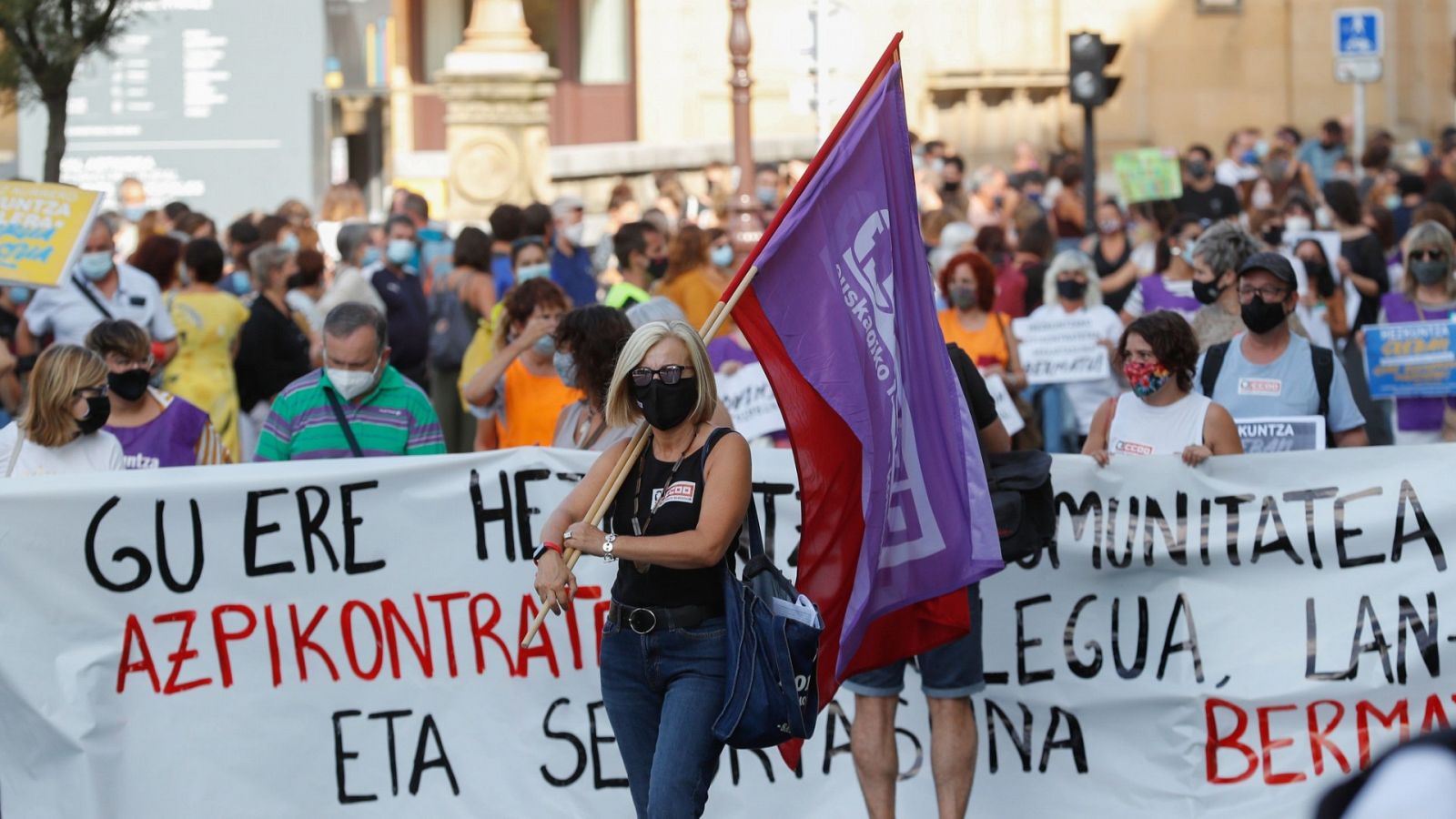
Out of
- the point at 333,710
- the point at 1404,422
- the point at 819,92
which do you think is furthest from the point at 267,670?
the point at 819,92

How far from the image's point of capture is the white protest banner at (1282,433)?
24.2ft

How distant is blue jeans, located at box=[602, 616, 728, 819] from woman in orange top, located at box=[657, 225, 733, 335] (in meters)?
5.46

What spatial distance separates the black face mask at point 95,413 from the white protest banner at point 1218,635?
111 inches

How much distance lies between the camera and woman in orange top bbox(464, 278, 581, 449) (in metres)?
8.00

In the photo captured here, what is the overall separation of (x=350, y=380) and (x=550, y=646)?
1.05m

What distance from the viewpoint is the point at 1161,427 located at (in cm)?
711

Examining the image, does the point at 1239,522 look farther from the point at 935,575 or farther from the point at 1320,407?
the point at 935,575

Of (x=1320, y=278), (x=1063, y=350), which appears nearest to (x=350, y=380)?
(x=1063, y=350)

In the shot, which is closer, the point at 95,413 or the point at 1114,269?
the point at 95,413

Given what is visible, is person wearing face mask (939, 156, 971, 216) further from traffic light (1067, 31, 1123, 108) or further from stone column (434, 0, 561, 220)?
stone column (434, 0, 561, 220)

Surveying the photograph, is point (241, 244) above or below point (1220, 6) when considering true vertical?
below

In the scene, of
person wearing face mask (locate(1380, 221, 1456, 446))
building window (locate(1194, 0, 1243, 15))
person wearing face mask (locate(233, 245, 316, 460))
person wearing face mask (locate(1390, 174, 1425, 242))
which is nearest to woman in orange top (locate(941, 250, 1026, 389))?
person wearing face mask (locate(1380, 221, 1456, 446))

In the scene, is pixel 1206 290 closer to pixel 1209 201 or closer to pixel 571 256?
pixel 571 256


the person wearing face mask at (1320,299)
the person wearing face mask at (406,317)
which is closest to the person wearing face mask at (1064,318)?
the person wearing face mask at (1320,299)
